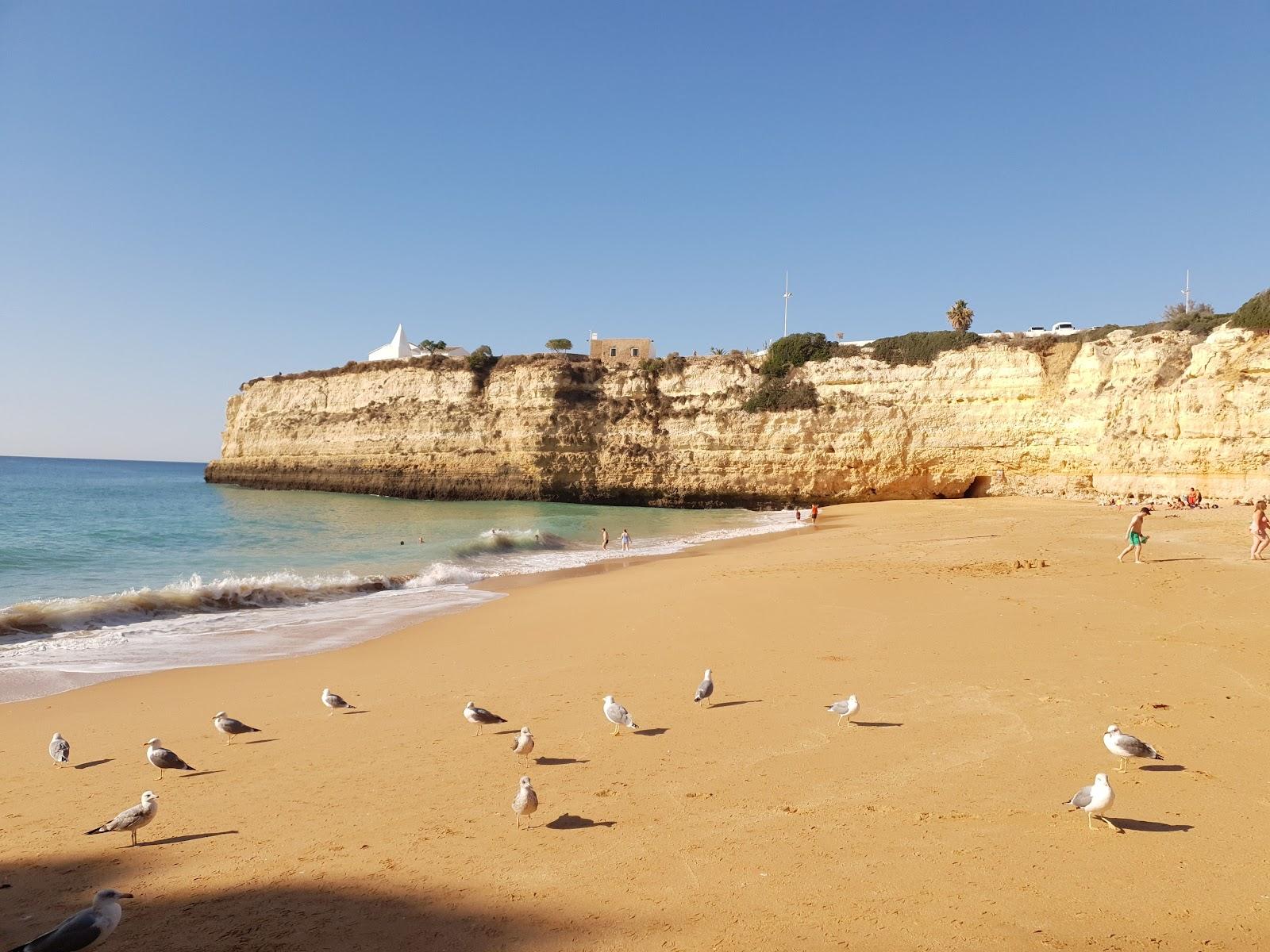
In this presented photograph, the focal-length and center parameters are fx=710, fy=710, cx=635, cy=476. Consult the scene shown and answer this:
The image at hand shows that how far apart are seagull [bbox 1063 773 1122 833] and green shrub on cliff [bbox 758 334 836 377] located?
39.5 m

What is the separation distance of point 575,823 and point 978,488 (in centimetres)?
3791

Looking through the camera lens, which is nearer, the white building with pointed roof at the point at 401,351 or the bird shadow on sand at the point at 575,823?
the bird shadow on sand at the point at 575,823

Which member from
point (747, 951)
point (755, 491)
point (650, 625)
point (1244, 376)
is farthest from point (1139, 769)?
point (755, 491)

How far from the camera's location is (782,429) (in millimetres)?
41438

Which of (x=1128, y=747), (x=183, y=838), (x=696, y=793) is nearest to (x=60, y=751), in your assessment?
(x=183, y=838)

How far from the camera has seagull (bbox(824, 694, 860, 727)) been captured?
20.0 feet

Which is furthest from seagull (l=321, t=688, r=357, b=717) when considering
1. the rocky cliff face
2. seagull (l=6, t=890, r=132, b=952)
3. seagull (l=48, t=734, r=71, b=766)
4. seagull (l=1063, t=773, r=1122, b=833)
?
the rocky cliff face

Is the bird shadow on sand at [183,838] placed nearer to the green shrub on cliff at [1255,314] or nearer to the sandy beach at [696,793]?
the sandy beach at [696,793]

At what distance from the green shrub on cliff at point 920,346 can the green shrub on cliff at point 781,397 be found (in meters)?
4.24

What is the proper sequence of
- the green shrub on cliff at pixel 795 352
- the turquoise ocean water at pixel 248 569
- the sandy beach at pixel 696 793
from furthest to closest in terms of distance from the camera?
the green shrub on cliff at pixel 795 352
the turquoise ocean water at pixel 248 569
the sandy beach at pixel 696 793

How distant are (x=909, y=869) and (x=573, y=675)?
5.01 m

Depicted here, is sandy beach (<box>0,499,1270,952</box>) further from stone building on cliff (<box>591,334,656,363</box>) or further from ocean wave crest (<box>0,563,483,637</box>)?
stone building on cliff (<box>591,334,656,363</box>)

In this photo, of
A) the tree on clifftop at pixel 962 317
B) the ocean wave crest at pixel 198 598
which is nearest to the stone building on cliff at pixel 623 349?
the tree on clifftop at pixel 962 317

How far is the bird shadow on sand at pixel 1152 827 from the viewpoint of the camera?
169 inches
